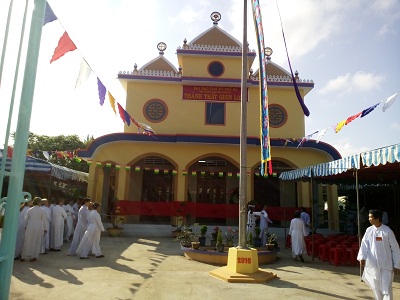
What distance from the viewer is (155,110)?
1830 centimetres

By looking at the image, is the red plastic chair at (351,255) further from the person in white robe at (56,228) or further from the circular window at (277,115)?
the circular window at (277,115)

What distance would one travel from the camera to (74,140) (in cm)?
3316

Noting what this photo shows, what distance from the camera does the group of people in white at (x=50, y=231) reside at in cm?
855

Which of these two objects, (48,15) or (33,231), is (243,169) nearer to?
(48,15)

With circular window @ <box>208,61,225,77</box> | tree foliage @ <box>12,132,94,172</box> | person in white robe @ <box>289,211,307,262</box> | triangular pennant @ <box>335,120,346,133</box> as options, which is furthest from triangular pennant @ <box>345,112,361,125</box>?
tree foliage @ <box>12,132,94,172</box>

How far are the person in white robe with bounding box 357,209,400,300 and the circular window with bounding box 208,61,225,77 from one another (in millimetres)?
14358

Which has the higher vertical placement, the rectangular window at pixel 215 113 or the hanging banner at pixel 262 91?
the rectangular window at pixel 215 113

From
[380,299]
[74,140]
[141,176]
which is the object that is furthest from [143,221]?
[74,140]

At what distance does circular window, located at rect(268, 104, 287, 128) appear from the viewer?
60.2 feet

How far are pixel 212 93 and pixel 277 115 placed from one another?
402 centimetres

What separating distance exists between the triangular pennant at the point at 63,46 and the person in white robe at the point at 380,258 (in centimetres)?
658

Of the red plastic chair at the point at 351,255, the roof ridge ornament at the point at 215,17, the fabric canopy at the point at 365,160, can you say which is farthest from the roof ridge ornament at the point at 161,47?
the red plastic chair at the point at 351,255

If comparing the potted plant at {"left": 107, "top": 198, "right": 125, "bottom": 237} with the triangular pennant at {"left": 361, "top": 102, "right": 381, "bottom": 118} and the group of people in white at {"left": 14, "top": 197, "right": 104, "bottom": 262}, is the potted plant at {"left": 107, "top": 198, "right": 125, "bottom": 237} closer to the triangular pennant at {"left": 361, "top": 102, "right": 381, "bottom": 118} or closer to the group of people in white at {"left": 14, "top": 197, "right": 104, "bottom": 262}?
the group of people in white at {"left": 14, "top": 197, "right": 104, "bottom": 262}

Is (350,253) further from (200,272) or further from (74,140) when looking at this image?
(74,140)
